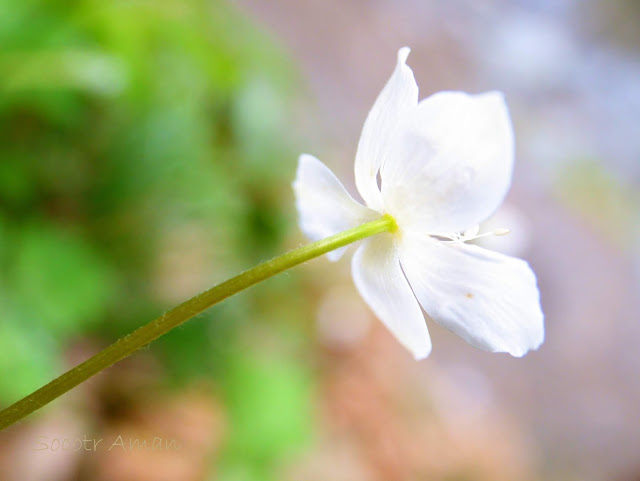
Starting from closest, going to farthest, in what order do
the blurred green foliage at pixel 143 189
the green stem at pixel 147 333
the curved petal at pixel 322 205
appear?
the green stem at pixel 147 333 < the curved petal at pixel 322 205 < the blurred green foliage at pixel 143 189

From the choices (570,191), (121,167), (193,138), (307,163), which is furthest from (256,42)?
(570,191)

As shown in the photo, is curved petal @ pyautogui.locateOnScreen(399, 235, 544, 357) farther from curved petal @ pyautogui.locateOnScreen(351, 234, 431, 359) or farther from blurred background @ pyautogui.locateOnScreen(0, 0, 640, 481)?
blurred background @ pyautogui.locateOnScreen(0, 0, 640, 481)

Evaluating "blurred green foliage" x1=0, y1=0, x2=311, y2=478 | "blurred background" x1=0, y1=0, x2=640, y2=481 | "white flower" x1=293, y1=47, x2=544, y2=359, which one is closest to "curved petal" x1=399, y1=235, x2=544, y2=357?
"white flower" x1=293, y1=47, x2=544, y2=359

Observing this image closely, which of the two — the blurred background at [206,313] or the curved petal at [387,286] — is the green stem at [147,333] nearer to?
the curved petal at [387,286]

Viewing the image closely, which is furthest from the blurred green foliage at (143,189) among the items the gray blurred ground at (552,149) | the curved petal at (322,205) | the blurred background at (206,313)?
the curved petal at (322,205)

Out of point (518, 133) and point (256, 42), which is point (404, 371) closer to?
point (256, 42)

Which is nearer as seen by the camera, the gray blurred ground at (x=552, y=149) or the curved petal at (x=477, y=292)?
the curved petal at (x=477, y=292)

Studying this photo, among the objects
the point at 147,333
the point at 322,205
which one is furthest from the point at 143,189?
the point at 147,333
